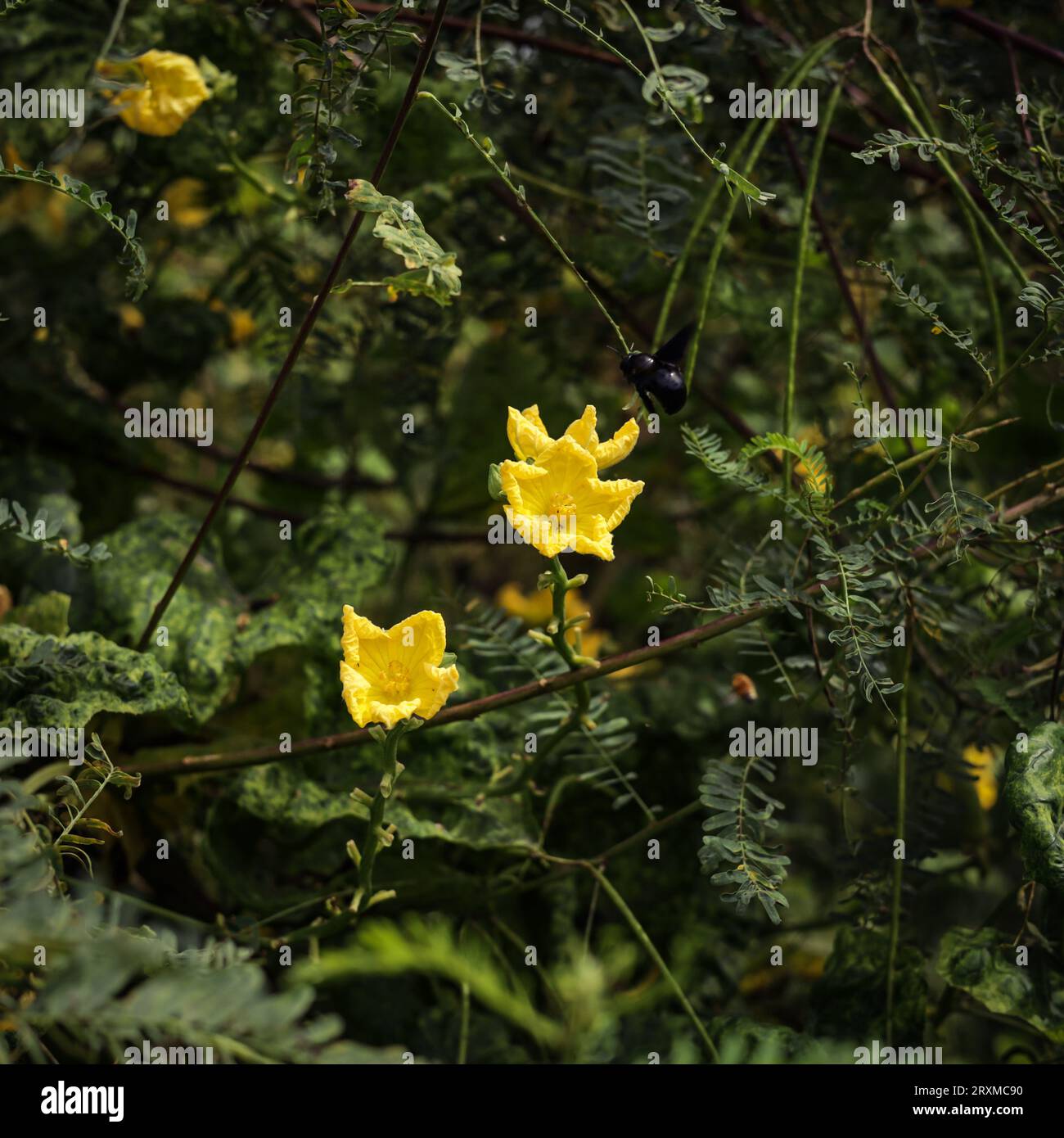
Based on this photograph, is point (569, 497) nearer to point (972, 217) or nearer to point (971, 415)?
point (971, 415)

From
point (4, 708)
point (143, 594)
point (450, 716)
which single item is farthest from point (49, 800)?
point (450, 716)

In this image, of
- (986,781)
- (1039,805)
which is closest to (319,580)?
(1039,805)

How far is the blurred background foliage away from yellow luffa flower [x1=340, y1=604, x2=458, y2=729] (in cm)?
19

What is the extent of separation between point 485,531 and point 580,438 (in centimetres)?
83

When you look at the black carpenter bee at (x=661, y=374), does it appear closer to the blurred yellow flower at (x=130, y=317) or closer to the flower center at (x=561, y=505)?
the flower center at (x=561, y=505)

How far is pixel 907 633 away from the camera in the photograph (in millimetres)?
1129

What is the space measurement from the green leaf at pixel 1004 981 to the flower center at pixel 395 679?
59 cm

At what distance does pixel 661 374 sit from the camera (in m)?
0.96

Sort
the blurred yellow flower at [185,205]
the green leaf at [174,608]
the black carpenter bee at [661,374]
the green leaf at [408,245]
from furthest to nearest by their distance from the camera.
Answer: the blurred yellow flower at [185,205]
the green leaf at [174,608]
the black carpenter bee at [661,374]
the green leaf at [408,245]

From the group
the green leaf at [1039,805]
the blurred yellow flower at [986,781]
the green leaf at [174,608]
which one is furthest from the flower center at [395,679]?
the blurred yellow flower at [986,781]

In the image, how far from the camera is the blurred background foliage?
1086mm

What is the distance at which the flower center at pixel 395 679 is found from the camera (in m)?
0.93

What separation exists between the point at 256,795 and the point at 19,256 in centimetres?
95
